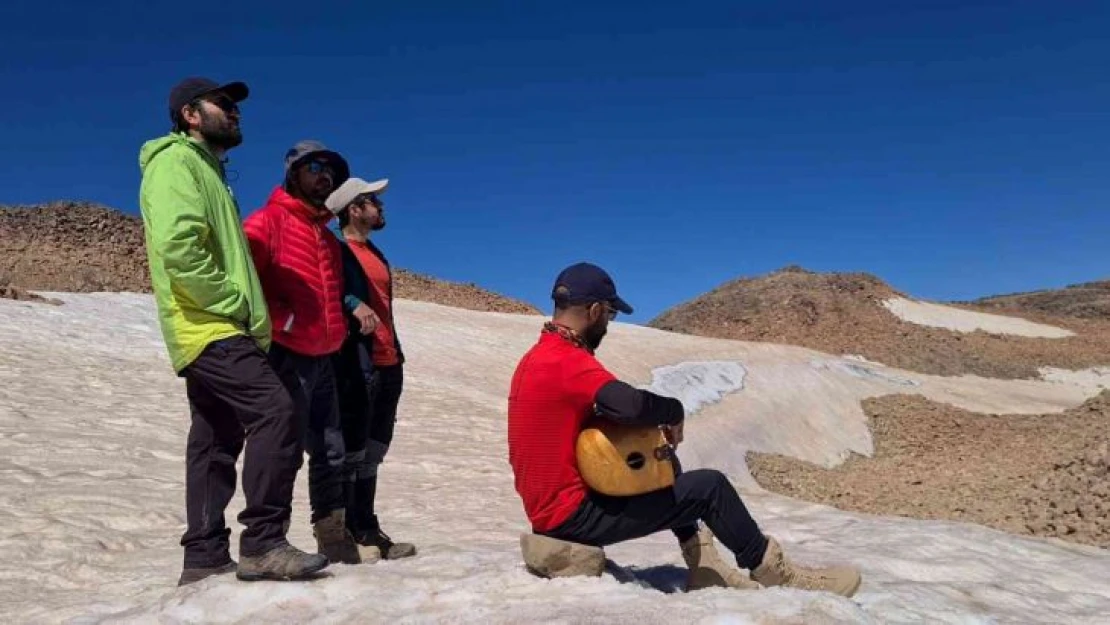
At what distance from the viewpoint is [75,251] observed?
21625 millimetres

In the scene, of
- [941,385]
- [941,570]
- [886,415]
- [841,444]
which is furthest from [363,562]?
[941,385]

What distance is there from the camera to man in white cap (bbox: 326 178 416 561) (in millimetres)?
5219

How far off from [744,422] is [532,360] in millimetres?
13737

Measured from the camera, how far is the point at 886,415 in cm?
2031

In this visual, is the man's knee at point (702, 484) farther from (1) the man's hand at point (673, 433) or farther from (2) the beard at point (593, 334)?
(2) the beard at point (593, 334)

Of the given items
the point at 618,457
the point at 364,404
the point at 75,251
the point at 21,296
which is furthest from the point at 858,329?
the point at 618,457

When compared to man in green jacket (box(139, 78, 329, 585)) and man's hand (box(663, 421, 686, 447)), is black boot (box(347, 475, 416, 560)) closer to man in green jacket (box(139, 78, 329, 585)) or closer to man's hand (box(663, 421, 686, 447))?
man in green jacket (box(139, 78, 329, 585))

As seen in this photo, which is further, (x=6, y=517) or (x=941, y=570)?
(x=6, y=517)

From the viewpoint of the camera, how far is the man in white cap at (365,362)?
205 inches

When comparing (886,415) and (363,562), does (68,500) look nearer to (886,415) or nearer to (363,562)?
(363,562)

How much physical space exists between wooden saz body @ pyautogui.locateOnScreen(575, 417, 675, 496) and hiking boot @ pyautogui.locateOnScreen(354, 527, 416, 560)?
1768mm

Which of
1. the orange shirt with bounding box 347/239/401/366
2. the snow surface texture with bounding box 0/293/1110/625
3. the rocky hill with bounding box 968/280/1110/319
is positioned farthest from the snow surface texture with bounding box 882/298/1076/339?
the orange shirt with bounding box 347/239/401/366

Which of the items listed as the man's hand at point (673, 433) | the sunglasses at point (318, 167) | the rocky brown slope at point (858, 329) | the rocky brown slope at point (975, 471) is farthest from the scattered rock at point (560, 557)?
the rocky brown slope at point (858, 329)

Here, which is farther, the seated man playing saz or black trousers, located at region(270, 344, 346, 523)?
black trousers, located at region(270, 344, 346, 523)
